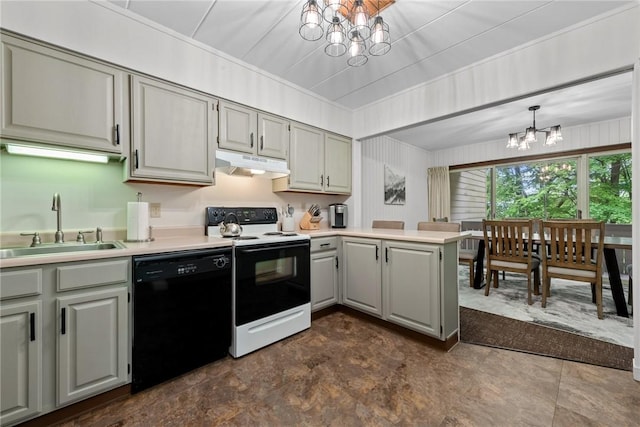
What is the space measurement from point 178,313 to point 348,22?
95.6 inches

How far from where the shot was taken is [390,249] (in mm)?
2377

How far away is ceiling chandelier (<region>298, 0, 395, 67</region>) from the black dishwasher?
1.62m

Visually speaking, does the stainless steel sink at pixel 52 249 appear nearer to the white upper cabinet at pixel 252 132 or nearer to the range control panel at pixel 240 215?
the range control panel at pixel 240 215

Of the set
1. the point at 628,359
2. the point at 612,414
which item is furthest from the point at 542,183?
the point at 612,414

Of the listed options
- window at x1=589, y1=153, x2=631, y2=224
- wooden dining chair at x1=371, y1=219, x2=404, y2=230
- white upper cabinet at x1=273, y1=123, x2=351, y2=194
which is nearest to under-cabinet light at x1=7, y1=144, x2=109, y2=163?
white upper cabinet at x1=273, y1=123, x2=351, y2=194

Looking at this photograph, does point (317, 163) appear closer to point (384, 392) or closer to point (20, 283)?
point (384, 392)

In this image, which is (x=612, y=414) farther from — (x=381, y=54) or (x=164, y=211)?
(x=164, y=211)

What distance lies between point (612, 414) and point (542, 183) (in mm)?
4597

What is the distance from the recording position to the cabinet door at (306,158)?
2912 millimetres

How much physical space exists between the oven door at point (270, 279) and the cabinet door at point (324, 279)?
15 centimetres

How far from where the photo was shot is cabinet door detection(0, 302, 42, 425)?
1233mm

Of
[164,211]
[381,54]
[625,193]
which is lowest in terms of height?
[164,211]

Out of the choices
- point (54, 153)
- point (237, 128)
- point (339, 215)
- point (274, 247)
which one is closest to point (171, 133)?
point (237, 128)

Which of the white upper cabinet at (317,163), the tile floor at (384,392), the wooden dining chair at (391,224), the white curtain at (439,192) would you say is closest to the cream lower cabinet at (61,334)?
the tile floor at (384,392)
